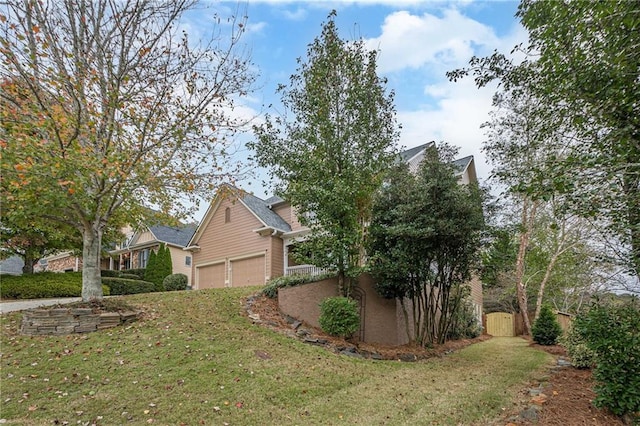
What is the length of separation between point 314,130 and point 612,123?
678 cm

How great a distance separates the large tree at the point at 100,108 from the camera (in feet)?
22.3

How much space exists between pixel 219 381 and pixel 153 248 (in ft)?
72.0

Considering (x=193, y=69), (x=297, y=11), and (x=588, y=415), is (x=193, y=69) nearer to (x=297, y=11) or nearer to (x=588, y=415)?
(x=297, y=11)

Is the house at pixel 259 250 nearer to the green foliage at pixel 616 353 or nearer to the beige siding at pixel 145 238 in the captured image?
the green foliage at pixel 616 353

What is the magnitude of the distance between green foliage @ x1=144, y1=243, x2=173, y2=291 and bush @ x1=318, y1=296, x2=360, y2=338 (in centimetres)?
1634

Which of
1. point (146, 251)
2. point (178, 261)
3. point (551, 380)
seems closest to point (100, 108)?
point (551, 380)

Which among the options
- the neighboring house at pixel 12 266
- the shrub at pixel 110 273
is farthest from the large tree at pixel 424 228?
the neighboring house at pixel 12 266

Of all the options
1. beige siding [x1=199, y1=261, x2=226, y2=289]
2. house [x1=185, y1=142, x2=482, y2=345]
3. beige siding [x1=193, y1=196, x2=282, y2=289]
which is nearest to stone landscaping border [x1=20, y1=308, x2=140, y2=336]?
house [x1=185, y1=142, x2=482, y2=345]

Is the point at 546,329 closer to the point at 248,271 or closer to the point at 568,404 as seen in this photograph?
the point at 568,404

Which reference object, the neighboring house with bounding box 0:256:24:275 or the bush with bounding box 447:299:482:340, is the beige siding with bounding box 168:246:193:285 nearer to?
the neighboring house with bounding box 0:256:24:275

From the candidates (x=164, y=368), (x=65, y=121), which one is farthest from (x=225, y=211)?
(x=164, y=368)

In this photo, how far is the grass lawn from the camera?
16.0 ft

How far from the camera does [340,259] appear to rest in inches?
385

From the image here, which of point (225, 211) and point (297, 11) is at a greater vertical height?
point (297, 11)
